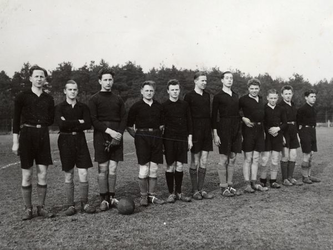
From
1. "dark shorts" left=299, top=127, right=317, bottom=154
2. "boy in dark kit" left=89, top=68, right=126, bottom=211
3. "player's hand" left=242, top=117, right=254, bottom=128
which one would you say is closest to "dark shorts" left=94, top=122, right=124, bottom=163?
"boy in dark kit" left=89, top=68, right=126, bottom=211

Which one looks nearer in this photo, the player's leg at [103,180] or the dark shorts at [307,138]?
the player's leg at [103,180]

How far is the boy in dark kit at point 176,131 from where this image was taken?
6070 mm

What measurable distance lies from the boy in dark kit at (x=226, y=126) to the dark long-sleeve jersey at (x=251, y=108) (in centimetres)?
25

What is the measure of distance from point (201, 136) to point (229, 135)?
0.59 metres

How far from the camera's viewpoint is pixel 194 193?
641cm

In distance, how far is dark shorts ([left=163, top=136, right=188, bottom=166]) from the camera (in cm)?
606

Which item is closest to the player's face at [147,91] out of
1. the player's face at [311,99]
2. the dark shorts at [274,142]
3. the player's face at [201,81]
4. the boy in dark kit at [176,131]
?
the boy in dark kit at [176,131]

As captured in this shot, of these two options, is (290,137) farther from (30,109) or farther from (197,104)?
(30,109)

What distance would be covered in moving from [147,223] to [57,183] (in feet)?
12.6

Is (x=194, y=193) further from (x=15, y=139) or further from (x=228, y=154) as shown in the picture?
(x=15, y=139)

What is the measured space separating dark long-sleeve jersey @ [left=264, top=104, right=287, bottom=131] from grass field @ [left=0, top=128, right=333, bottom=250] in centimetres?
137

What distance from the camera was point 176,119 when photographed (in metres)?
6.09

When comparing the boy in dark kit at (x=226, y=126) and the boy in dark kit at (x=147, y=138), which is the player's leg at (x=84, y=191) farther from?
the boy in dark kit at (x=226, y=126)

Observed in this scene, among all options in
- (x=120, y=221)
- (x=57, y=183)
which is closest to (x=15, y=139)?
(x=120, y=221)
